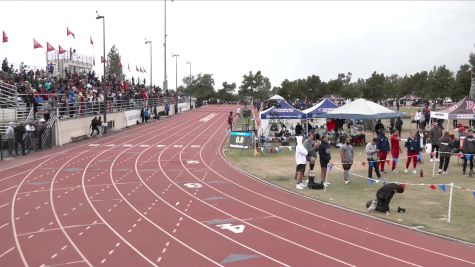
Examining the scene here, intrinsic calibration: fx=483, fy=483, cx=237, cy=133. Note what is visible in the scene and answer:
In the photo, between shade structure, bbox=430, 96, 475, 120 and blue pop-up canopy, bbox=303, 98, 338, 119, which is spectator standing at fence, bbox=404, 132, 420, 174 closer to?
shade structure, bbox=430, 96, 475, 120

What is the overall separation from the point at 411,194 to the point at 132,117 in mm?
34240

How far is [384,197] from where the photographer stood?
12211mm

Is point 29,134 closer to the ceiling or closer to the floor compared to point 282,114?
closer to the floor

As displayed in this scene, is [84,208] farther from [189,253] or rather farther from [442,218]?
[442,218]

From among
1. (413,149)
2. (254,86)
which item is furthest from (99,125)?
(254,86)

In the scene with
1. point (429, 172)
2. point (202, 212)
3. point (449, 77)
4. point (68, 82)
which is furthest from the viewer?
point (449, 77)

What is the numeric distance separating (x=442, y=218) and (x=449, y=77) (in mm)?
75636

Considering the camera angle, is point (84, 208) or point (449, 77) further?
point (449, 77)

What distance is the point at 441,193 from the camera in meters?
14.5

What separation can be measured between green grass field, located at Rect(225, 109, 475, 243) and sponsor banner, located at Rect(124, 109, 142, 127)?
22.7 metres

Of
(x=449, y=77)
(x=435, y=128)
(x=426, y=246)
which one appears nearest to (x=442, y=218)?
(x=426, y=246)

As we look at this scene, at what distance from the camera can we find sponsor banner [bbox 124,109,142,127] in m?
43.2

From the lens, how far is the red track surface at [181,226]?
29.7ft

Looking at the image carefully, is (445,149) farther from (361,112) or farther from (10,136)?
(10,136)
